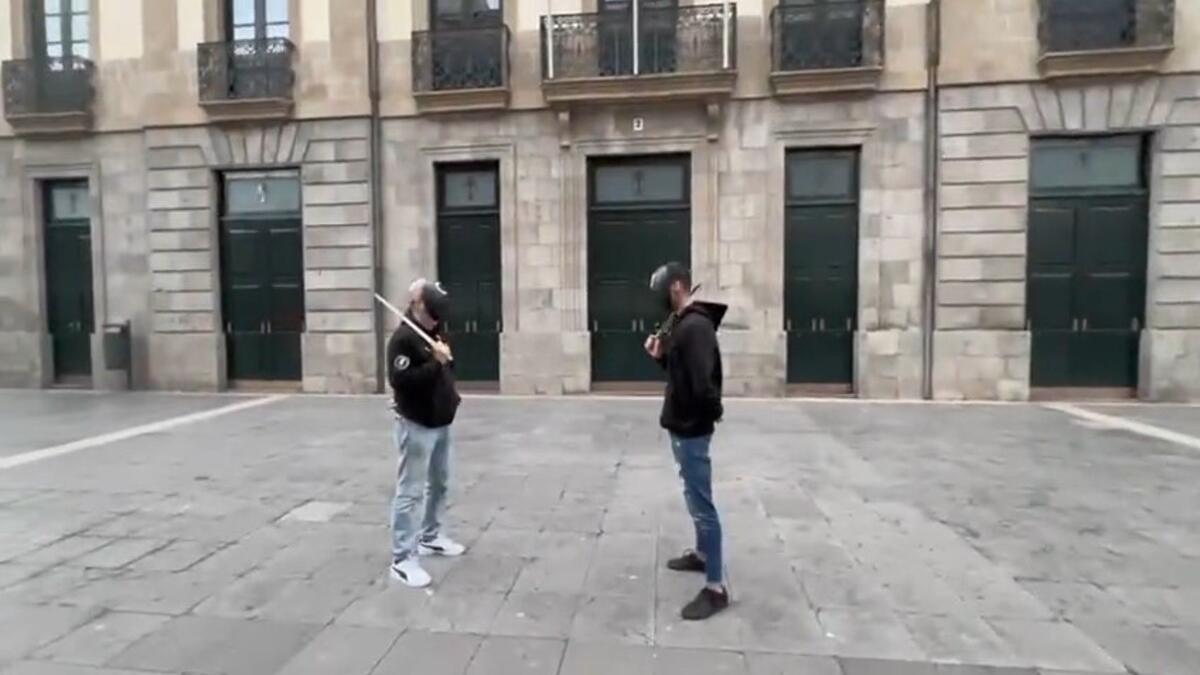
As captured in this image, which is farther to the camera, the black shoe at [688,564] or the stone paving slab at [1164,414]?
the stone paving slab at [1164,414]

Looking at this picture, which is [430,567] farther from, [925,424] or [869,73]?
[869,73]

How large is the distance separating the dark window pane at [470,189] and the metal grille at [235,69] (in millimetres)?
3824

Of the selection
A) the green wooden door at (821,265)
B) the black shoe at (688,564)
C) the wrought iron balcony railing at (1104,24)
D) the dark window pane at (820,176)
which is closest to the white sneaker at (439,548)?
the black shoe at (688,564)

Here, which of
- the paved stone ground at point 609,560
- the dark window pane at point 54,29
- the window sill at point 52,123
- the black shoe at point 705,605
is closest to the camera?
the paved stone ground at point 609,560

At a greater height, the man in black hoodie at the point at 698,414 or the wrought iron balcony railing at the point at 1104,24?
the wrought iron balcony railing at the point at 1104,24

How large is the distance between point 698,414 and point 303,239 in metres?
11.9

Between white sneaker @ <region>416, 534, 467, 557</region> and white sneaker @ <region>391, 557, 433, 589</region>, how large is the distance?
1.10 ft

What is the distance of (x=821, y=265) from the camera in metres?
12.9

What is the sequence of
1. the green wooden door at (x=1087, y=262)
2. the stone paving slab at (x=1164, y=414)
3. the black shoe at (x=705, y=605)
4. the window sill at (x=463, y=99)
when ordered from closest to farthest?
the black shoe at (x=705, y=605) → the stone paving slab at (x=1164, y=414) → the green wooden door at (x=1087, y=262) → the window sill at (x=463, y=99)

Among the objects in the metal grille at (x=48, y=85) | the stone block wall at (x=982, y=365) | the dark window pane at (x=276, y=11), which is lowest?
the stone block wall at (x=982, y=365)

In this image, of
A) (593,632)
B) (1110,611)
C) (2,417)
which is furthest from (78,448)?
(1110,611)

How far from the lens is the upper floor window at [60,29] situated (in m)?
14.7

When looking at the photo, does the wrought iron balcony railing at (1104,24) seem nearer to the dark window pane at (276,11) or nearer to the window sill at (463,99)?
the window sill at (463,99)

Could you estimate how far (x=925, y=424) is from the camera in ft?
33.7
